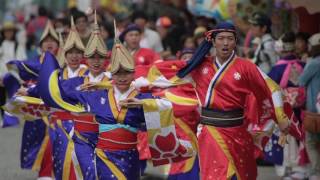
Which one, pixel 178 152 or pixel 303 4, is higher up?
pixel 303 4

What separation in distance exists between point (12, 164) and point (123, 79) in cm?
469

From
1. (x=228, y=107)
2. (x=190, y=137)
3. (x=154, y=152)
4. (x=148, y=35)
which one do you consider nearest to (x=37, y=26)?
(x=148, y=35)

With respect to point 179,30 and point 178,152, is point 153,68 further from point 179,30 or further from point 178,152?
point 179,30

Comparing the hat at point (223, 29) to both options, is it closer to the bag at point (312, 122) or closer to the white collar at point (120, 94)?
the white collar at point (120, 94)

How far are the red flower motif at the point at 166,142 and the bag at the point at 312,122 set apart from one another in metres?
2.49

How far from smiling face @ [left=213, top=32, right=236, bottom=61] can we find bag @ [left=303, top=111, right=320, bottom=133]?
2186 mm

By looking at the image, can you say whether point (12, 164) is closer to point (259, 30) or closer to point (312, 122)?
point (259, 30)

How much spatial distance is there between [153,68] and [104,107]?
3.29 ft

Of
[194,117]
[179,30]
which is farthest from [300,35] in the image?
[179,30]

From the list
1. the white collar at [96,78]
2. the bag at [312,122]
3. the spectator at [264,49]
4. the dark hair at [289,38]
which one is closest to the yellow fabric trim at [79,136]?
the white collar at [96,78]

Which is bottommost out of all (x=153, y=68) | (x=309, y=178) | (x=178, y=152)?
(x=309, y=178)

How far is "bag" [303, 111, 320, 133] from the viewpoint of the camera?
31.1ft

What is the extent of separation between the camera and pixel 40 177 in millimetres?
10406

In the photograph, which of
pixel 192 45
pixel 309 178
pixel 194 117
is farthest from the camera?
pixel 192 45
